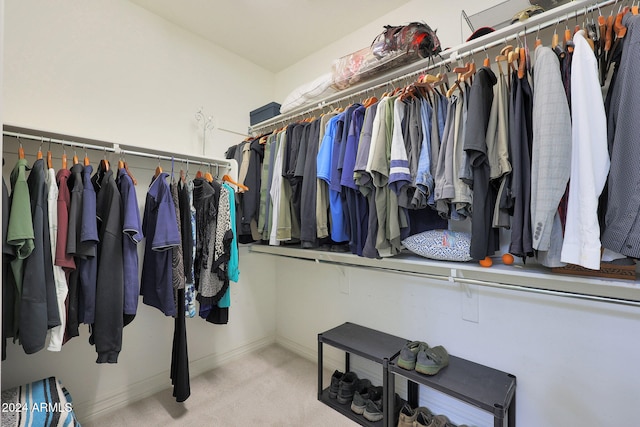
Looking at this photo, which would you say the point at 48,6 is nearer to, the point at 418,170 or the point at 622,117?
the point at 418,170

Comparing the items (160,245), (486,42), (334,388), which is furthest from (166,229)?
(486,42)

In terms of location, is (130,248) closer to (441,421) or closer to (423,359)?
(423,359)

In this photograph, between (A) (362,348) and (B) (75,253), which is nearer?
(B) (75,253)

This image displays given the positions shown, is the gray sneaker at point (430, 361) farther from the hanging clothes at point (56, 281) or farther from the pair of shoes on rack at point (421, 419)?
the hanging clothes at point (56, 281)

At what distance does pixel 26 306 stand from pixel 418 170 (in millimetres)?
1763

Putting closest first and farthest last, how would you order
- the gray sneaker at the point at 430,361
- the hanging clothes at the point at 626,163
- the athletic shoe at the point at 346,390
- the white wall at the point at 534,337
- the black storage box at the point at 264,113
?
the hanging clothes at the point at 626,163 → the white wall at the point at 534,337 → the gray sneaker at the point at 430,361 → the athletic shoe at the point at 346,390 → the black storage box at the point at 264,113

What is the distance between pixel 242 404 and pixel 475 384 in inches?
55.6

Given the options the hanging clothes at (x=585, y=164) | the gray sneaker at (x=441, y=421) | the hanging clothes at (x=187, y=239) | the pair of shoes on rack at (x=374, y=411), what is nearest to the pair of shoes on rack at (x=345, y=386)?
the pair of shoes on rack at (x=374, y=411)

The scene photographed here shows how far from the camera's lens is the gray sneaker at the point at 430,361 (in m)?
1.49

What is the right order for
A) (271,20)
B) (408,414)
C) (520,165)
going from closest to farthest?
(520,165) < (408,414) < (271,20)

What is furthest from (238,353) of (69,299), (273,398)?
(69,299)

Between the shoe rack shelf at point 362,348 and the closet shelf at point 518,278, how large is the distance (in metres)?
0.50

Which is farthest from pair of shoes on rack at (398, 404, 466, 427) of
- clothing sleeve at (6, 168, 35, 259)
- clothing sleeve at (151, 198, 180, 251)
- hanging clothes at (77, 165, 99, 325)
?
clothing sleeve at (6, 168, 35, 259)

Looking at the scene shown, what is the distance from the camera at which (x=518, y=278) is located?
1.24 metres
